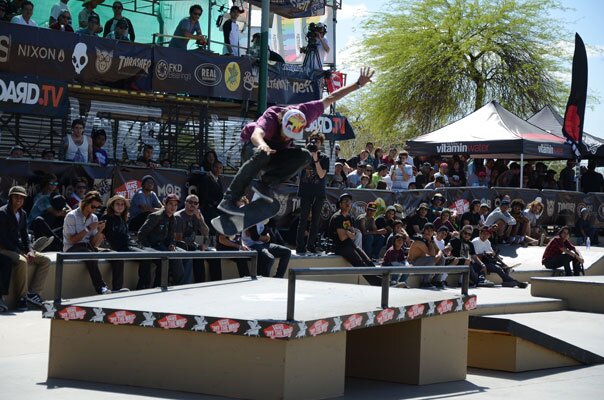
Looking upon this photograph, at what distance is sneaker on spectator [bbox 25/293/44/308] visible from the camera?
10188 mm

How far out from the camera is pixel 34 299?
10258 millimetres

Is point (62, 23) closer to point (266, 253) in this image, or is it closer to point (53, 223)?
point (53, 223)

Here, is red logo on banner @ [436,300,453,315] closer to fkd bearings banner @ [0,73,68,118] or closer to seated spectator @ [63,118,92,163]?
seated spectator @ [63,118,92,163]

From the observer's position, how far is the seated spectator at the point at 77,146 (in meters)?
13.4

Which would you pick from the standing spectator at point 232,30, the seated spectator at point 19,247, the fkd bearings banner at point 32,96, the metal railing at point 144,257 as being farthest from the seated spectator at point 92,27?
the metal railing at point 144,257

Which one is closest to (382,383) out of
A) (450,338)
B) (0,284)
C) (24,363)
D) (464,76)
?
(450,338)

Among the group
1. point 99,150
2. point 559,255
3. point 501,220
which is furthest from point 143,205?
point 559,255

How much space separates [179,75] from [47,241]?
571 cm

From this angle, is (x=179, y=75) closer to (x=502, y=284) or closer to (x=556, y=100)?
(x=502, y=284)

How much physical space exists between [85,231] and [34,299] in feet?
3.31

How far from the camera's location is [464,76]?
121 ft

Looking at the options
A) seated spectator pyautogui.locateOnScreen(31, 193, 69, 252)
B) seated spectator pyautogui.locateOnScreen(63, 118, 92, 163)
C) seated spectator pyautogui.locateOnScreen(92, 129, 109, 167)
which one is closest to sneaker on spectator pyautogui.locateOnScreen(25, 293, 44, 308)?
seated spectator pyautogui.locateOnScreen(31, 193, 69, 252)

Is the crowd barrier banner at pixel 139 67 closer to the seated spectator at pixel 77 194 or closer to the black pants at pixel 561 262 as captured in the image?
the seated spectator at pixel 77 194

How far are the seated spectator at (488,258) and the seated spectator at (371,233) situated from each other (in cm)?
220
